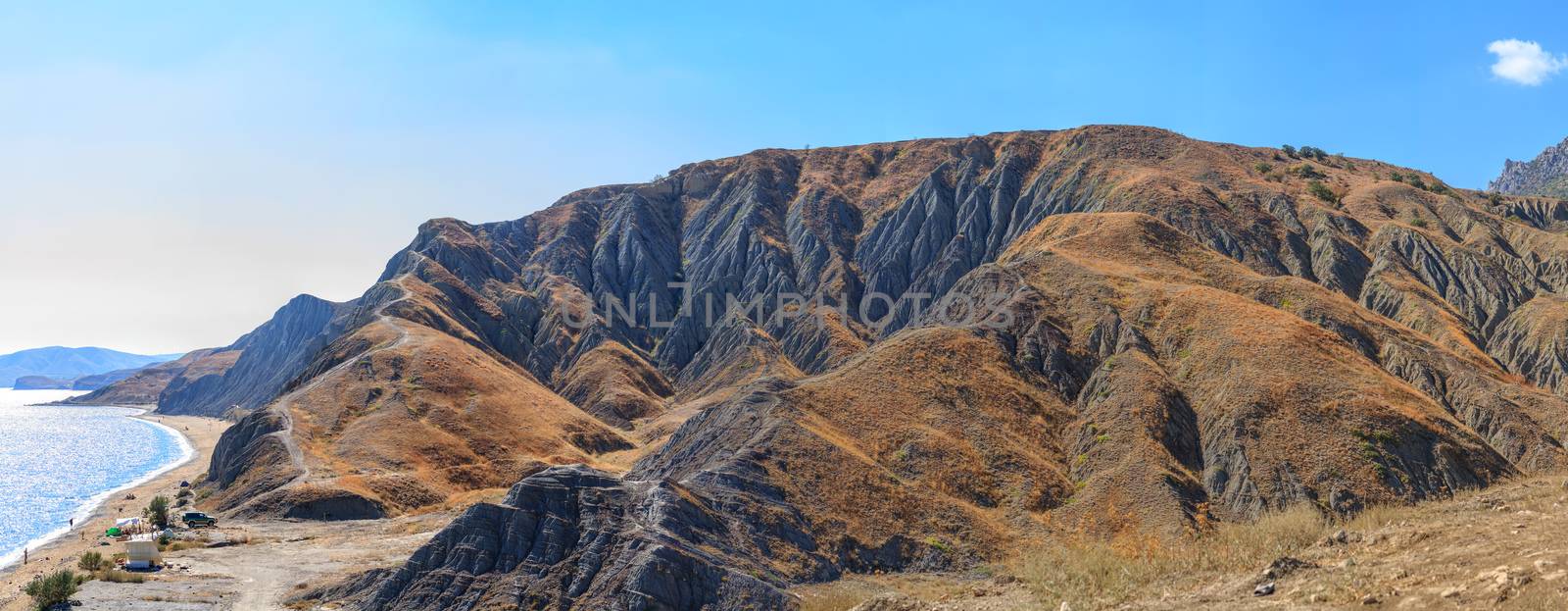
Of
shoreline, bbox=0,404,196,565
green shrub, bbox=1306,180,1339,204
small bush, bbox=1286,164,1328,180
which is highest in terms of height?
small bush, bbox=1286,164,1328,180

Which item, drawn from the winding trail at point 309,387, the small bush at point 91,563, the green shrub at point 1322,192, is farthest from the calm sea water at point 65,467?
the green shrub at point 1322,192

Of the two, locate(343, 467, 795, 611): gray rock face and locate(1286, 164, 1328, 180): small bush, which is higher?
locate(1286, 164, 1328, 180): small bush

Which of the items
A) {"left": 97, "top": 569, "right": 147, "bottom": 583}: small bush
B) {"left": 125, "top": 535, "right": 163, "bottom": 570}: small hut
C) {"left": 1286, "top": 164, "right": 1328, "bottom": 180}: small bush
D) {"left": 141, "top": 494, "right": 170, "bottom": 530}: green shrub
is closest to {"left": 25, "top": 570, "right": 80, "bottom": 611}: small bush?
{"left": 97, "top": 569, "right": 147, "bottom": 583}: small bush

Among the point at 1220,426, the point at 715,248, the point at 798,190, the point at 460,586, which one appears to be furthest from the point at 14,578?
the point at 798,190

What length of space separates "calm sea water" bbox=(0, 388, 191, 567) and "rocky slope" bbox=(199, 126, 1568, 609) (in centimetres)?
1476

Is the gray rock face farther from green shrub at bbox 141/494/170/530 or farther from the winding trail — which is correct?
the winding trail

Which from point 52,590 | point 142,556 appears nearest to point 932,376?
point 142,556

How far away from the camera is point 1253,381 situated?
5850 centimetres

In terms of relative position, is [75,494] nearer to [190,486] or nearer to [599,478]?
[190,486]

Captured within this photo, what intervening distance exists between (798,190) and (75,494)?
4173 inches

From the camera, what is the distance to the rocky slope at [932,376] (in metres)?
46.8

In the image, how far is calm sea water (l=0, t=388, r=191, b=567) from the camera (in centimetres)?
8156

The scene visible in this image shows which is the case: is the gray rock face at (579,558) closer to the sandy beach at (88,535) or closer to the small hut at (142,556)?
the small hut at (142,556)

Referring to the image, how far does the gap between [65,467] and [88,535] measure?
62.0m
